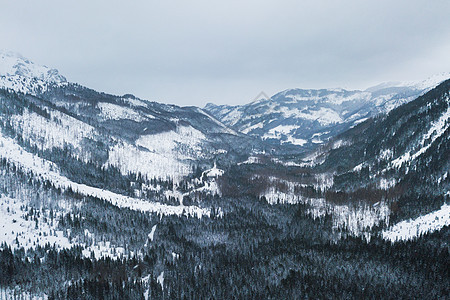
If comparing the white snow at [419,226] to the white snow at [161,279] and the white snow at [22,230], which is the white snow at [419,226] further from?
the white snow at [22,230]

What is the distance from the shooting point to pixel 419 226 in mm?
161000

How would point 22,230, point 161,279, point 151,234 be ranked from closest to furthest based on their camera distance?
point 161,279, point 22,230, point 151,234

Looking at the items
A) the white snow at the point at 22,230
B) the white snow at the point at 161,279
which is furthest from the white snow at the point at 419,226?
the white snow at the point at 22,230

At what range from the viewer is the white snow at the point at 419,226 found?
501 ft

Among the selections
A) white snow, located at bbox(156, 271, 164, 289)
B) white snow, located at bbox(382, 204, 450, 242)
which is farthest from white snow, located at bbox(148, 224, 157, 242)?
white snow, located at bbox(382, 204, 450, 242)

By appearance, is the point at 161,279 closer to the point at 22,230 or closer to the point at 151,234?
the point at 151,234

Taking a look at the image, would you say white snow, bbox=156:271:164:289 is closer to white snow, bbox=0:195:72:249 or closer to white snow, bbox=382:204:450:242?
white snow, bbox=0:195:72:249

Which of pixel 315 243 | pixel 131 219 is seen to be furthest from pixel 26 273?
pixel 315 243

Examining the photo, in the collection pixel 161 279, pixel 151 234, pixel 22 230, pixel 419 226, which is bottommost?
pixel 161 279

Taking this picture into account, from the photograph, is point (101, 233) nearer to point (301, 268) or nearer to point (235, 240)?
point (235, 240)

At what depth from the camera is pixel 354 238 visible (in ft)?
555

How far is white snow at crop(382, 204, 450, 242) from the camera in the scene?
152625 millimetres

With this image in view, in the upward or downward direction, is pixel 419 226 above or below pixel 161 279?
above

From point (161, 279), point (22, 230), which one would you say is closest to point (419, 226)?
point (161, 279)
